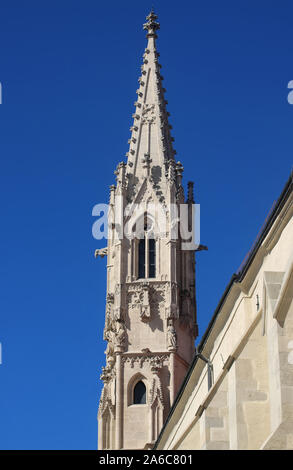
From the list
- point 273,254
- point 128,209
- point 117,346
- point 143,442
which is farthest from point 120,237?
point 273,254

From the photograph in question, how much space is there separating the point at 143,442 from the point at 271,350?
2887 cm

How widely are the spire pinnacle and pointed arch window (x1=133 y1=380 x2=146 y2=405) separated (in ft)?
73.6

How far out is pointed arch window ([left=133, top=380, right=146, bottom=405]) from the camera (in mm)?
56344

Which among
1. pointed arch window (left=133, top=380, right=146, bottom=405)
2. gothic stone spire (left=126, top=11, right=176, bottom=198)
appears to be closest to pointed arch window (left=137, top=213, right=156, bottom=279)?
gothic stone spire (left=126, top=11, right=176, bottom=198)

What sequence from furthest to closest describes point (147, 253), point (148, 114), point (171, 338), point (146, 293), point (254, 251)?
point (148, 114)
point (147, 253)
point (146, 293)
point (171, 338)
point (254, 251)

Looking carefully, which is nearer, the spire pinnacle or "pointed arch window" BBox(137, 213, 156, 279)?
"pointed arch window" BBox(137, 213, 156, 279)

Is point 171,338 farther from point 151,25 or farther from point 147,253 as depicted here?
point 151,25

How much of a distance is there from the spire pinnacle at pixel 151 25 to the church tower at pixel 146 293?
6.28 metres

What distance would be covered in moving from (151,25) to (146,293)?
19097 millimetres

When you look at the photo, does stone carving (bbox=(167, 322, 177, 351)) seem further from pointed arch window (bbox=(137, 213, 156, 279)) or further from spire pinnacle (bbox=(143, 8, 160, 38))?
spire pinnacle (bbox=(143, 8, 160, 38))

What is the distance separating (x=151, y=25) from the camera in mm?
68875

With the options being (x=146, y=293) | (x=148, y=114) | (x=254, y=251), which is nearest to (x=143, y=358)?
(x=146, y=293)

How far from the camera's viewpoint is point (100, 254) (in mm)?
62000
